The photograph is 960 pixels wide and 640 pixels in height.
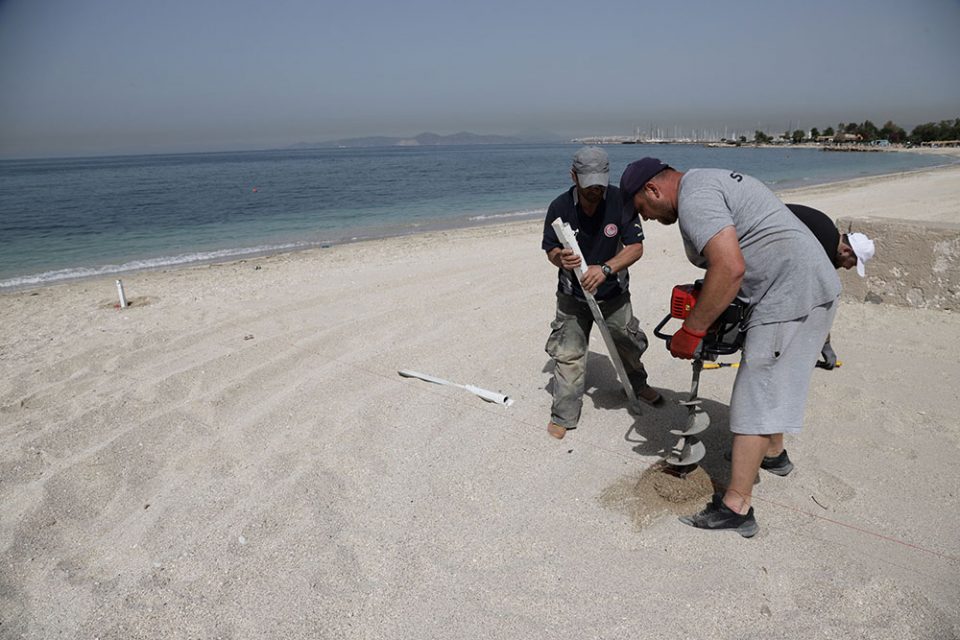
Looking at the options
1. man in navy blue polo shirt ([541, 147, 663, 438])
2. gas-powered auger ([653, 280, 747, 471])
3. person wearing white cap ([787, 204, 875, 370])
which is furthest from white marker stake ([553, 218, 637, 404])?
person wearing white cap ([787, 204, 875, 370])

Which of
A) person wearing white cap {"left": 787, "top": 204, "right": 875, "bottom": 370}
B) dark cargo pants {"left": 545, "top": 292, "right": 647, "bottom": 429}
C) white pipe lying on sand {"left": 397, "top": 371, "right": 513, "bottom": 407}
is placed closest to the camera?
dark cargo pants {"left": 545, "top": 292, "right": 647, "bottom": 429}

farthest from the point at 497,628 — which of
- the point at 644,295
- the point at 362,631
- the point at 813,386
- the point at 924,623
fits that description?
the point at 644,295

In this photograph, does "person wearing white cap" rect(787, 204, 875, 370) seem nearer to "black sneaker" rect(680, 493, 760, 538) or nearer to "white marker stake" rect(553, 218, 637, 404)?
"white marker stake" rect(553, 218, 637, 404)

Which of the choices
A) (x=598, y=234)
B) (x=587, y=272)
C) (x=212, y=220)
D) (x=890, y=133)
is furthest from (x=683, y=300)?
(x=890, y=133)

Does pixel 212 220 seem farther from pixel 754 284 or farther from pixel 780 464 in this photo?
pixel 754 284

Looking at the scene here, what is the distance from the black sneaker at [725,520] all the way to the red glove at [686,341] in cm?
88

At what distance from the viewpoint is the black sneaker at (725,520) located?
119 inches

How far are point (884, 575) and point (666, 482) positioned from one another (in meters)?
1.10

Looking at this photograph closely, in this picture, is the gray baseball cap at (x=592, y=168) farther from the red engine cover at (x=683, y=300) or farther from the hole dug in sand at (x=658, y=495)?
the hole dug in sand at (x=658, y=495)

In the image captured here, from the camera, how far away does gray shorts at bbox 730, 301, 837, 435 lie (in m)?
2.79

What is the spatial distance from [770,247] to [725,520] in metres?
1.45

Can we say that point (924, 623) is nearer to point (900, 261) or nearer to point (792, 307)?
point (792, 307)

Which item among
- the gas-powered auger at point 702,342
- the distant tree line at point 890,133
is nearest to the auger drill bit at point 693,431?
the gas-powered auger at point 702,342

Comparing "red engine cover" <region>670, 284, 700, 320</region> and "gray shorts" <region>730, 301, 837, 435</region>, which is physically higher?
"red engine cover" <region>670, 284, 700, 320</region>
